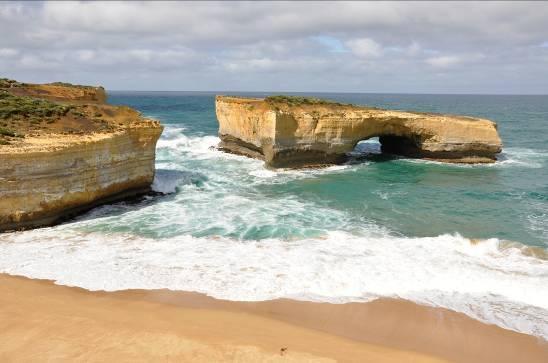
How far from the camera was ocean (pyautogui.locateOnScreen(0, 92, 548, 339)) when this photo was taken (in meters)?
11.1

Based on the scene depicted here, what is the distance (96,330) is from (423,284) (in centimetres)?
808

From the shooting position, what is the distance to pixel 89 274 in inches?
456

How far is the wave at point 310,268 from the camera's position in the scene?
35.2 ft

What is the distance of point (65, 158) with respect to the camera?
15.0 metres

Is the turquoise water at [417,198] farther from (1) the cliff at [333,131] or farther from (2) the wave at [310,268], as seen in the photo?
(1) the cliff at [333,131]

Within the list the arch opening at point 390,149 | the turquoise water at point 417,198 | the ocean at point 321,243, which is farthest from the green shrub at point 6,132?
the arch opening at point 390,149

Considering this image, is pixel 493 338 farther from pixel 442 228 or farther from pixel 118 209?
pixel 118 209

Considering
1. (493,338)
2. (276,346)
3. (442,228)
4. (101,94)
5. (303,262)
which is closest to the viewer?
(276,346)

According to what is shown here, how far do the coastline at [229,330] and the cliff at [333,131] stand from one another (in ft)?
53.5

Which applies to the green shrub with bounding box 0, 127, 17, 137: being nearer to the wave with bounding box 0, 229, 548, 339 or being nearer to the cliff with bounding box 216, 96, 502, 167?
the wave with bounding box 0, 229, 548, 339

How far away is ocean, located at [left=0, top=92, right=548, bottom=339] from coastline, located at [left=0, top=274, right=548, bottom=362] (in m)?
0.50

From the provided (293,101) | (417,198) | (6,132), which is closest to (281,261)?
(417,198)

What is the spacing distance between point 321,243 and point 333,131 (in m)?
13.8

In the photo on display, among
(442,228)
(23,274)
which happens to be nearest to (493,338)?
(442,228)
